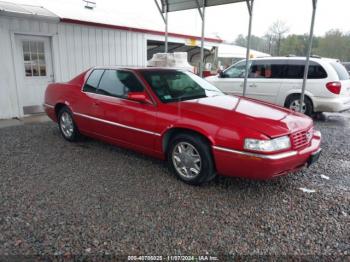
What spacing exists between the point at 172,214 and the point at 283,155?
4.47ft

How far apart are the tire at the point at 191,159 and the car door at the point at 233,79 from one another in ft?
18.2

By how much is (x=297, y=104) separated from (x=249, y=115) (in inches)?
201

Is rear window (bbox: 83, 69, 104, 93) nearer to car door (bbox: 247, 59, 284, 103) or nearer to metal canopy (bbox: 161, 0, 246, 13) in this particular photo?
metal canopy (bbox: 161, 0, 246, 13)

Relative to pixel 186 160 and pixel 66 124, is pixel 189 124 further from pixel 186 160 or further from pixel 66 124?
pixel 66 124

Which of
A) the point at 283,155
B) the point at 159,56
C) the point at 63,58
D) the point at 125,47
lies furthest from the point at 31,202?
the point at 125,47

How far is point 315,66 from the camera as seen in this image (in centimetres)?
745

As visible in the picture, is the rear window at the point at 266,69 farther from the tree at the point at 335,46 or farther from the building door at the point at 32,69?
the tree at the point at 335,46

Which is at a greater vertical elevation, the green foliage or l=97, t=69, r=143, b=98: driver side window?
the green foliage

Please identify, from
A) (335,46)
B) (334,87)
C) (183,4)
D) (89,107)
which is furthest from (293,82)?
(335,46)

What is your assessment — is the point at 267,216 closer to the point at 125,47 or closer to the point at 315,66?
the point at 315,66

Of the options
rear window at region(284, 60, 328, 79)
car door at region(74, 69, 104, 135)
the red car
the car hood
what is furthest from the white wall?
the car hood

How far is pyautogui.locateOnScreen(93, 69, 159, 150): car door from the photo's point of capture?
3.92m

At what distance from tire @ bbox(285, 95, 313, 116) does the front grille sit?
184 inches

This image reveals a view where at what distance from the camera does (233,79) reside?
884 centimetres
